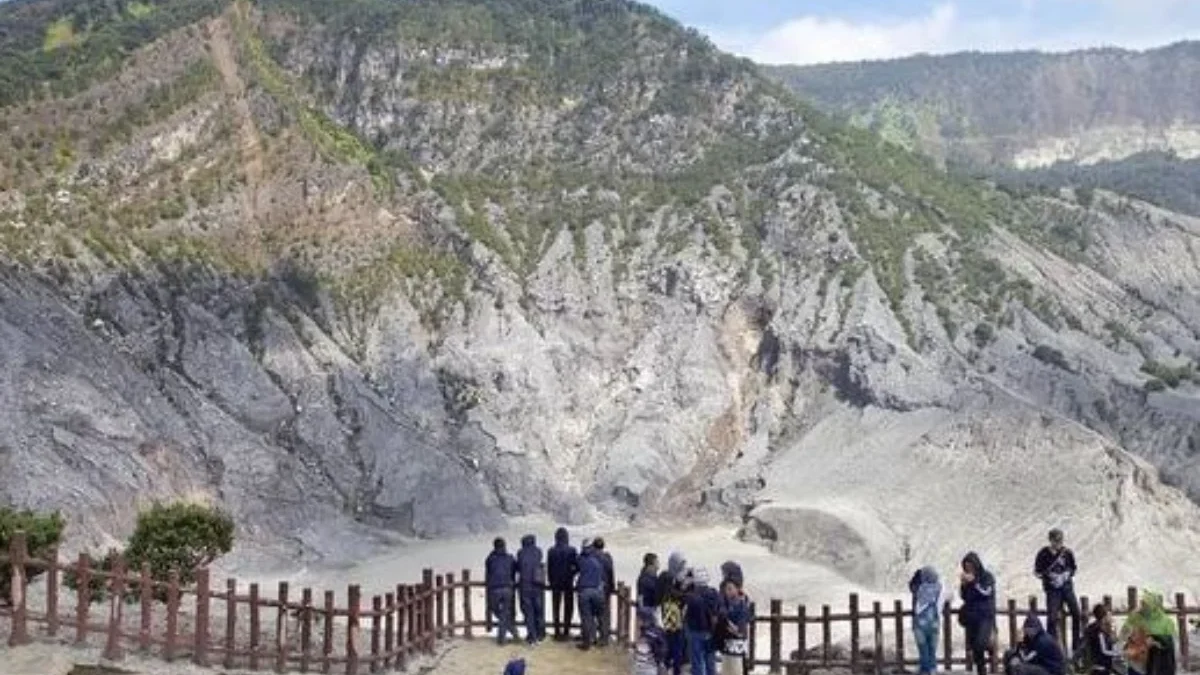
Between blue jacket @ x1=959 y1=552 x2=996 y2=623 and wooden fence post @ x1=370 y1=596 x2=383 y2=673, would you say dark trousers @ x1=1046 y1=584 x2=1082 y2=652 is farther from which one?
wooden fence post @ x1=370 y1=596 x2=383 y2=673

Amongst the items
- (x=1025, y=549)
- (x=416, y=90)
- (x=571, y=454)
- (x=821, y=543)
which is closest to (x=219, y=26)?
(x=416, y=90)

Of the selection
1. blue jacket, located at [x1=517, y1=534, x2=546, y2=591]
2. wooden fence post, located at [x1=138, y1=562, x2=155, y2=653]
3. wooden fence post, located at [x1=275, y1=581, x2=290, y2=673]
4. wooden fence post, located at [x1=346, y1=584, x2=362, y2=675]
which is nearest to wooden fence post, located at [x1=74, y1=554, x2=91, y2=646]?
wooden fence post, located at [x1=138, y1=562, x2=155, y2=653]

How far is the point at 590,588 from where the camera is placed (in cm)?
2164

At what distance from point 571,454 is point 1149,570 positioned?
27.2m

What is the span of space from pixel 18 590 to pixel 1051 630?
13.1 meters

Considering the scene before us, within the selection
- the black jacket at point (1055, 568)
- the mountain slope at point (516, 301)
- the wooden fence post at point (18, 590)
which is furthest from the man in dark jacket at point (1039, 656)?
the mountain slope at point (516, 301)

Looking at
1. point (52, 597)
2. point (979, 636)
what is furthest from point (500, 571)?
point (979, 636)

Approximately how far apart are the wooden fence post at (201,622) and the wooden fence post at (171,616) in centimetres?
26

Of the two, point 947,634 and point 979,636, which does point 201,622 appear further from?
point 947,634

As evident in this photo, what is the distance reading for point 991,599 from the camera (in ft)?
61.0

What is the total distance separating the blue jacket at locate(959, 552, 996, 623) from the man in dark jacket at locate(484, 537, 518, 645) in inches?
276

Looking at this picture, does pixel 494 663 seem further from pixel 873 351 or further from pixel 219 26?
pixel 219 26

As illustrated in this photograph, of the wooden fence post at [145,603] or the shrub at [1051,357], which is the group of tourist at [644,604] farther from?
the shrub at [1051,357]

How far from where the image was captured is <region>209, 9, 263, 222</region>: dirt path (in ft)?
226
